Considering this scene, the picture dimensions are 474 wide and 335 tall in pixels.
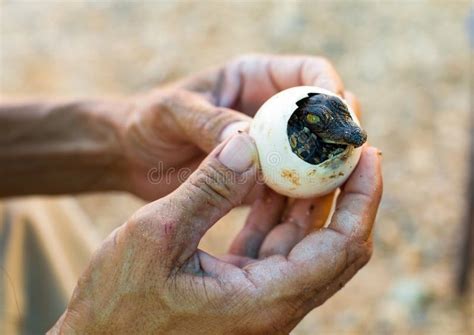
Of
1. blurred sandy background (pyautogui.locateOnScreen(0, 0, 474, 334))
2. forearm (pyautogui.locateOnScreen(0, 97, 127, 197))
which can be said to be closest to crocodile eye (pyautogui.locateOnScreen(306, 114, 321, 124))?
forearm (pyautogui.locateOnScreen(0, 97, 127, 197))

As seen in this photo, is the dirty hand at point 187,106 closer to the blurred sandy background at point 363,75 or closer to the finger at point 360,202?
the finger at point 360,202

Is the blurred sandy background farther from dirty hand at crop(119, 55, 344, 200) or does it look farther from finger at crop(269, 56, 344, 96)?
finger at crop(269, 56, 344, 96)

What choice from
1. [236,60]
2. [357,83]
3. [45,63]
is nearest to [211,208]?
[236,60]

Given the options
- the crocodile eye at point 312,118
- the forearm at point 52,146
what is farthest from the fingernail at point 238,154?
the forearm at point 52,146

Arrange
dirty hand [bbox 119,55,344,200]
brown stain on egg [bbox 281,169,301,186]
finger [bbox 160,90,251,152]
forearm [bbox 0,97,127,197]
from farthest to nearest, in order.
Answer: forearm [bbox 0,97,127,197] < dirty hand [bbox 119,55,344,200] < finger [bbox 160,90,251,152] < brown stain on egg [bbox 281,169,301,186]

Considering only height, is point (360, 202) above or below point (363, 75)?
above

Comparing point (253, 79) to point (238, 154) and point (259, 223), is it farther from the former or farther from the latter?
point (238, 154)

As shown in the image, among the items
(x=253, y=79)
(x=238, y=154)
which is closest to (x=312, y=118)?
(x=238, y=154)
